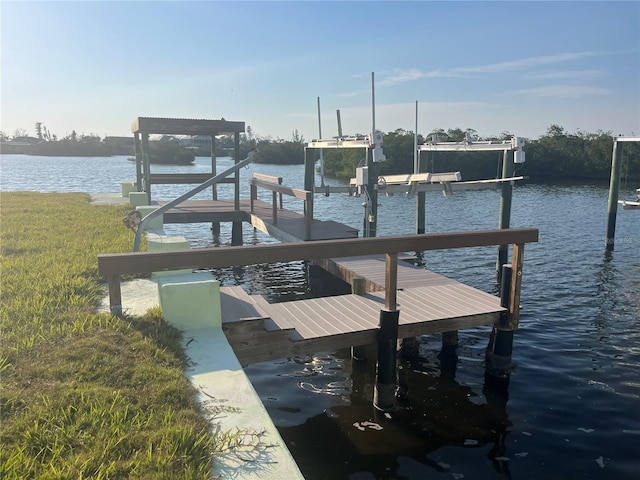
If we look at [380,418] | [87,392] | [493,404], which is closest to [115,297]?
[87,392]

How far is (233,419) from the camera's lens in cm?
378

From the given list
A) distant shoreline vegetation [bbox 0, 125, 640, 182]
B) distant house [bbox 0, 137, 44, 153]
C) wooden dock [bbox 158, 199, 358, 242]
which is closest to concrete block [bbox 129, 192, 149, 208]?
wooden dock [bbox 158, 199, 358, 242]

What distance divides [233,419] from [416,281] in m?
6.35

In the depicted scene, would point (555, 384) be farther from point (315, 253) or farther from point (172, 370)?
point (172, 370)

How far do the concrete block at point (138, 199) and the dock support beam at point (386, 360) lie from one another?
38.6 ft

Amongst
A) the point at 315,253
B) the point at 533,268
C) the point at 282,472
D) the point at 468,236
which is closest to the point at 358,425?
the point at 315,253

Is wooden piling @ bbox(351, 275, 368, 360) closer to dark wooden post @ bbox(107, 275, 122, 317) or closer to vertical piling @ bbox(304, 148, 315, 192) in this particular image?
dark wooden post @ bbox(107, 275, 122, 317)

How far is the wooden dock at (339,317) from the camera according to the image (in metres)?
5.99

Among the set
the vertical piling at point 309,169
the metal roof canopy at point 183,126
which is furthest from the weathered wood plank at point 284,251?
the vertical piling at point 309,169

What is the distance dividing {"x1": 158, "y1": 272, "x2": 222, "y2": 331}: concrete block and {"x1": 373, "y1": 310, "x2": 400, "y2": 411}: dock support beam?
7.15 ft

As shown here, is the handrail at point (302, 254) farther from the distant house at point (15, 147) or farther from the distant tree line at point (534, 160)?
the distant house at point (15, 147)

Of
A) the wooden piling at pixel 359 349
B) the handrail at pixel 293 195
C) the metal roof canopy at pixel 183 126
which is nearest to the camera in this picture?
the wooden piling at pixel 359 349

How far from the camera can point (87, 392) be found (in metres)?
3.89

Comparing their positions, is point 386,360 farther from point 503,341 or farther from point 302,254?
point 503,341
